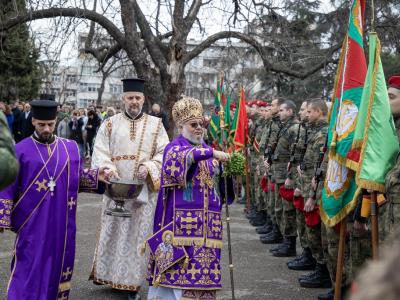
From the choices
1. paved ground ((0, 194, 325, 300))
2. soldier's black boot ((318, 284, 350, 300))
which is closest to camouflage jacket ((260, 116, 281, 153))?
paved ground ((0, 194, 325, 300))

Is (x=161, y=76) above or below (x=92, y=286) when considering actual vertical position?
above

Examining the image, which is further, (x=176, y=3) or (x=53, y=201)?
(x=176, y=3)

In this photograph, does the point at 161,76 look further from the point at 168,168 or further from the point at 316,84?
the point at 316,84

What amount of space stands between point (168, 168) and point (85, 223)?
618cm

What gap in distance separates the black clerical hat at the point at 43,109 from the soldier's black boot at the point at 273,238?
5521 mm

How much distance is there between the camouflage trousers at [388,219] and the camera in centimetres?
430

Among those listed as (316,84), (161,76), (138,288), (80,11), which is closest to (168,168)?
(138,288)

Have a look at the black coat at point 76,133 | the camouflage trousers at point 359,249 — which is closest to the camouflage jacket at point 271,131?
the camouflage trousers at point 359,249

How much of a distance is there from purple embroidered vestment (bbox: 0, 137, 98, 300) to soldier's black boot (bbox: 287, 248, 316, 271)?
3717 mm

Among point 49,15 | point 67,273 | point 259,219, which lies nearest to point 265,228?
point 259,219

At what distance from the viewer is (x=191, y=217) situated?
5043 millimetres

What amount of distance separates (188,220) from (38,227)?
120 cm

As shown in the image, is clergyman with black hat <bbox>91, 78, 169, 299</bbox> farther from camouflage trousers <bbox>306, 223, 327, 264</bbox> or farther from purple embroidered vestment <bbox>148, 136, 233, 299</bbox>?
camouflage trousers <bbox>306, 223, 327, 264</bbox>

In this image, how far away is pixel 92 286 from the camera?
666 cm
